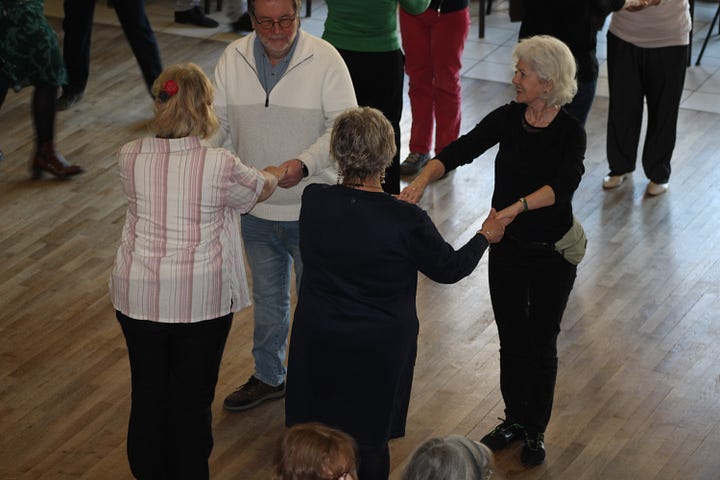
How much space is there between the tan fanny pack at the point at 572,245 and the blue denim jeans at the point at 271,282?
2.92 ft

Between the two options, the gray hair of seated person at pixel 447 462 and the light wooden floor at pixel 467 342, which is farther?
the light wooden floor at pixel 467 342

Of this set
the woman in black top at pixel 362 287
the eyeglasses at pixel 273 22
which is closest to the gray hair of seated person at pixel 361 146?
the woman in black top at pixel 362 287

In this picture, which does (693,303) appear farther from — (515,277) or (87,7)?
(87,7)

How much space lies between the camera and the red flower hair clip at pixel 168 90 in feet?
10.5

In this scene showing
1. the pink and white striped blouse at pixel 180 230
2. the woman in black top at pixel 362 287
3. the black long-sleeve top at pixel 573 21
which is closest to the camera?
the woman in black top at pixel 362 287

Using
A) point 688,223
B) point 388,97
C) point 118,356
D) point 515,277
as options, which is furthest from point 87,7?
point 515,277

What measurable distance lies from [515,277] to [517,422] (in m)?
0.57

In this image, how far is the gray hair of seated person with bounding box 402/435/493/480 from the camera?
271cm

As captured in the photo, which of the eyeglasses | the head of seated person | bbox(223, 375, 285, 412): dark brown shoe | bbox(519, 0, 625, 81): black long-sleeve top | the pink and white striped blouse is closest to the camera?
the head of seated person

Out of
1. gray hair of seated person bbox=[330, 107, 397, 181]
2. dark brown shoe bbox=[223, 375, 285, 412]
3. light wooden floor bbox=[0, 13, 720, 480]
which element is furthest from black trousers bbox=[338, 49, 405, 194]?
gray hair of seated person bbox=[330, 107, 397, 181]

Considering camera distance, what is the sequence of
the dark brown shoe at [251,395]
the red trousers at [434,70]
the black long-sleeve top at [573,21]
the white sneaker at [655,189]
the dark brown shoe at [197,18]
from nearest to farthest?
the dark brown shoe at [251,395] < the black long-sleeve top at [573,21] < the white sneaker at [655,189] < the red trousers at [434,70] < the dark brown shoe at [197,18]

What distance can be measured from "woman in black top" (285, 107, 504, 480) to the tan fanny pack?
400 millimetres

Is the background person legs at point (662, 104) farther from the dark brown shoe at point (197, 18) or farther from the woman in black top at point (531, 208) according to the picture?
the dark brown shoe at point (197, 18)

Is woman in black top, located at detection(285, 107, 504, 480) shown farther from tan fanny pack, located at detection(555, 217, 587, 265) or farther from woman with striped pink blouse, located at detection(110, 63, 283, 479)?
tan fanny pack, located at detection(555, 217, 587, 265)
